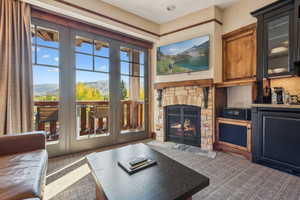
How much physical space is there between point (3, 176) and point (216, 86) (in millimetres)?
3262

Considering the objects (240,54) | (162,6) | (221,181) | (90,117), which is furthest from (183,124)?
(162,6)

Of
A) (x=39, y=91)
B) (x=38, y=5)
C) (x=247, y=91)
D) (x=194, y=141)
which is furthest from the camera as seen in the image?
(x=194, y=141)

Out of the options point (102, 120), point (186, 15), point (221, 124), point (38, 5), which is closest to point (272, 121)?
point (221, 124)

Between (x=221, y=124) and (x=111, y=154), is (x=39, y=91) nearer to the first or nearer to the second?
(x=111, y=154)

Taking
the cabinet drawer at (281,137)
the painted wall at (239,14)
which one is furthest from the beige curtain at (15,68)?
the cabinet drawer at (281,137)

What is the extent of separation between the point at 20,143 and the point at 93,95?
162 centimetres

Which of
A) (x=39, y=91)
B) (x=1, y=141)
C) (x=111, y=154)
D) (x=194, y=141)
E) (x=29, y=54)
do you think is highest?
(x=29, y=54)

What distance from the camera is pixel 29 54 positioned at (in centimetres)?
235

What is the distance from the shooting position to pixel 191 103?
332cm

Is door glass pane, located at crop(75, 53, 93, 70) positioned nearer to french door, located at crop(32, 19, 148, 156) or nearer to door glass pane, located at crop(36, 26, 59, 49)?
french door, located at crop(32, 19, 148, 156)

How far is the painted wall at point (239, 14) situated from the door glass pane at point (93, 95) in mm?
2603

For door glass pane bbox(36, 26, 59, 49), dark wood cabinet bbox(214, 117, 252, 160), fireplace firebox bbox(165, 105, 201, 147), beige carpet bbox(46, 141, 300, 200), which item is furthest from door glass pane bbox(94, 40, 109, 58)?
dark wood cabinet bbox(214, 117, 252, 160)

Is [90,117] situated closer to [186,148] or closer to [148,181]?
[186,148]

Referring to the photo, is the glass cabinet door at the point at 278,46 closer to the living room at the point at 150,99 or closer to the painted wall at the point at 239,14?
the living room at the point at 150,99
